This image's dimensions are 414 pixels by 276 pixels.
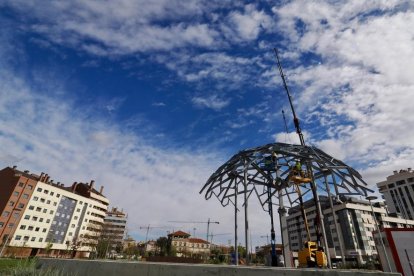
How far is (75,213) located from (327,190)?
91603 millimetres

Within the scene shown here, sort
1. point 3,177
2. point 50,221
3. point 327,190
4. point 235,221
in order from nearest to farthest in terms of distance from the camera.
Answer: point 327,190 < point 235,221 < point 3,177 < point 50,221

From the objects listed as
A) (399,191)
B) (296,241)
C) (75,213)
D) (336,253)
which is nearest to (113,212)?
(75,213)

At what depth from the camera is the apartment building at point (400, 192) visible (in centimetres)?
9052

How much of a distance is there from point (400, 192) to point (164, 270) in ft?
374

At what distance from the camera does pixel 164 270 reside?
905cm

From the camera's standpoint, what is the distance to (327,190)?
13906 millimetres

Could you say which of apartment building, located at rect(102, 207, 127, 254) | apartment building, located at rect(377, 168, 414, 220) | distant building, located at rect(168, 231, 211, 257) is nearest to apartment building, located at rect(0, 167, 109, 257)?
apartment building, located at rect(102, 207, 127, 254)

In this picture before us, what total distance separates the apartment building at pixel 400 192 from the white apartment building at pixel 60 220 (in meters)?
107

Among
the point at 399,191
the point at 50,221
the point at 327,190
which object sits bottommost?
the point at 327,190

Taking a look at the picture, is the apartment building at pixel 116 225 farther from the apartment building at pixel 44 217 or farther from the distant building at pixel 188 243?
the distant building at pixel 188 243

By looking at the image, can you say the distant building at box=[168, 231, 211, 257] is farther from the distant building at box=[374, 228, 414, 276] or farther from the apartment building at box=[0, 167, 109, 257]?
the distant building at box=[374, 228, 414, 276]

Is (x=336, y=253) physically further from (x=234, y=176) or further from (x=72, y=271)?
(x=72, y=271)

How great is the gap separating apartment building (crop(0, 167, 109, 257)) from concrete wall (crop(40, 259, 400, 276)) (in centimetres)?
6309

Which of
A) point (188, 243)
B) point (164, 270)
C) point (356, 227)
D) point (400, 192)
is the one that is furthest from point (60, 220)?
point (400, 192)
